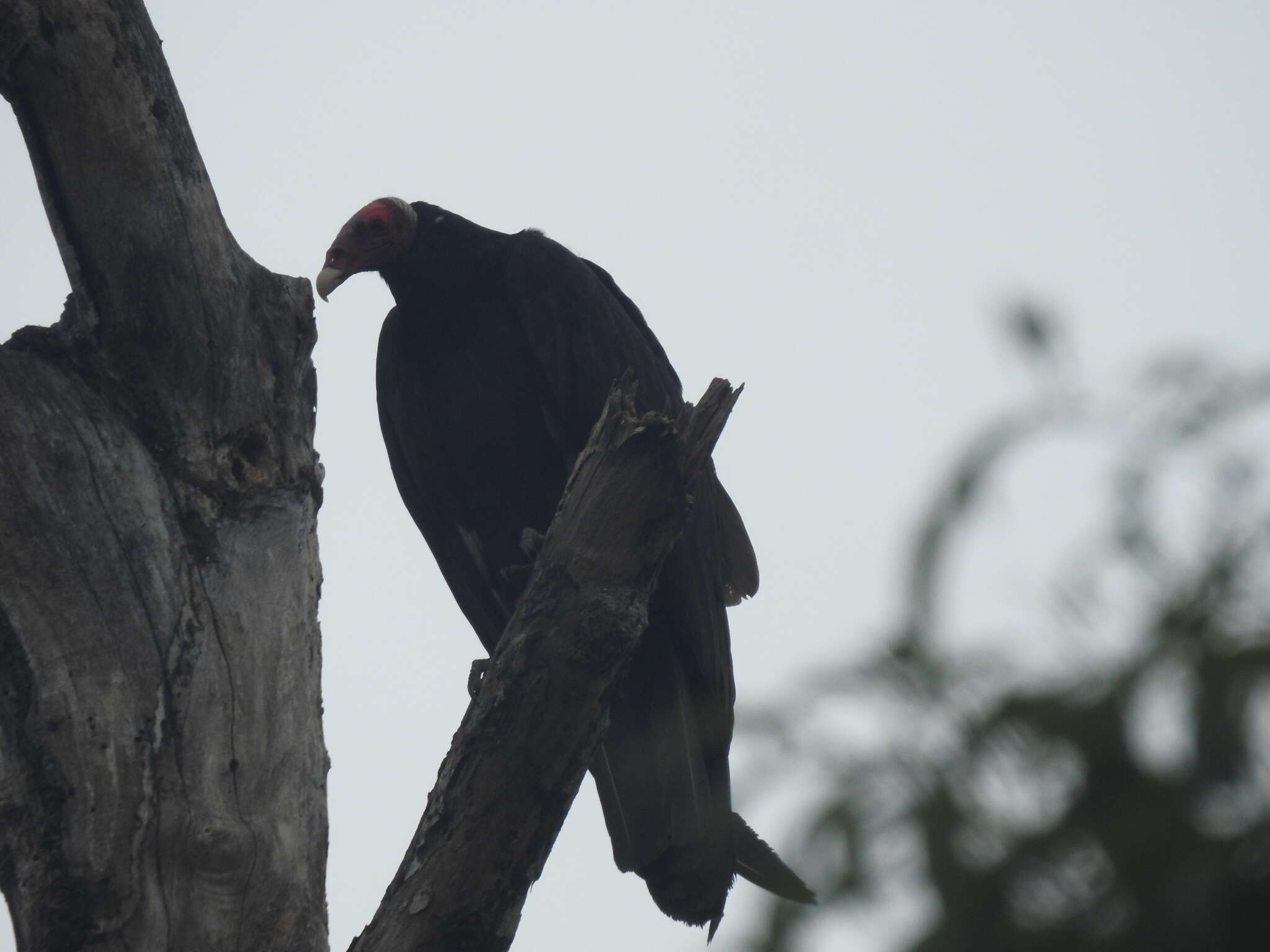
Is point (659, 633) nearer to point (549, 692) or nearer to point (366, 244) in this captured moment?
point (549, 692)

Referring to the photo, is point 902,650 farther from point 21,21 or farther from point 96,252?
point 21,21

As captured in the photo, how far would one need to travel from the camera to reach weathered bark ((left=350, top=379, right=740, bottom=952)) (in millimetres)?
1896

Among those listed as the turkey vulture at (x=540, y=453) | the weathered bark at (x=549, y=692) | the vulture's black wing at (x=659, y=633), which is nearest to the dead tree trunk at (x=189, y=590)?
the weathered bark at (x=549, y=692)

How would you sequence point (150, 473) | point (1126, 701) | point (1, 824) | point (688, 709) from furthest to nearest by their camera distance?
point (688, 709), point (150, 473), point (1, 824), point (1126, 701)

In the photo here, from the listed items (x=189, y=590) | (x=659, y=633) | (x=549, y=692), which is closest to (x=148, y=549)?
(x=189, y=590)

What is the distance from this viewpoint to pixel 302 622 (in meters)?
2.26

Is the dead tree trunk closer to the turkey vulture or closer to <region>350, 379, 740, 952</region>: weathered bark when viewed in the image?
<region>350, 379, 740, 952</region>: weathered bark

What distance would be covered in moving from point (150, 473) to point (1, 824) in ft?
1.95

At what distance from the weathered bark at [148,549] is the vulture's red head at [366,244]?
129 cm

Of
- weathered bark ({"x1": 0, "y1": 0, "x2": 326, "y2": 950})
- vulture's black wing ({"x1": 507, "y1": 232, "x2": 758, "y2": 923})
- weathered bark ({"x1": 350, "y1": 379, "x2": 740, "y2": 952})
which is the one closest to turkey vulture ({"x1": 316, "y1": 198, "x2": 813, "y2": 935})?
vulture's black wing ({"x1": 507, "y1": 232, "x2": 758, "y2": 923})

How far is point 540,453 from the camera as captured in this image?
3.28 metres

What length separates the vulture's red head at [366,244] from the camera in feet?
12.1

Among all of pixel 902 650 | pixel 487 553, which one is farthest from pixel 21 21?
pixel 902 650

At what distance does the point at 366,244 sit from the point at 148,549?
1759 millimetres
